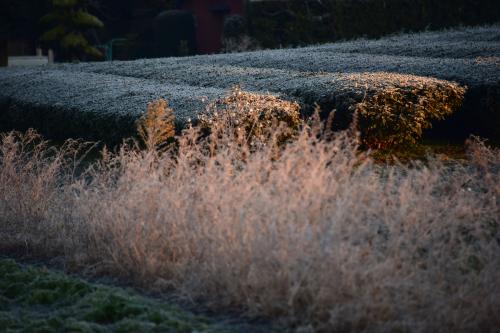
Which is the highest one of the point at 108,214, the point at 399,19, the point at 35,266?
the point at 399,19

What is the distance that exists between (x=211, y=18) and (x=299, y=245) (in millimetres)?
27424

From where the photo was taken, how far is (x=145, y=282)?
19.0 feet

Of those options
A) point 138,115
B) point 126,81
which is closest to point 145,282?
point 138,115

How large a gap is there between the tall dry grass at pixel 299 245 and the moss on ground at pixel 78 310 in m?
0.29

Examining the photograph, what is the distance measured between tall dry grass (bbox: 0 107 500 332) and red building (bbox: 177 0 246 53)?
24.1m

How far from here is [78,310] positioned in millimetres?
5270

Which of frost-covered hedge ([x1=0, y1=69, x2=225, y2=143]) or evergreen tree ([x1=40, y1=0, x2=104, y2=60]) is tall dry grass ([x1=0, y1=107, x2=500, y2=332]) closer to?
frost-covered hedge ([x1=0, y1=69, x2=225, y2=143])

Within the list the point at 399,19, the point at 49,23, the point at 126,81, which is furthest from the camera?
the point at 49,23

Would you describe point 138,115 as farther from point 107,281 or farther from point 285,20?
point 285,20

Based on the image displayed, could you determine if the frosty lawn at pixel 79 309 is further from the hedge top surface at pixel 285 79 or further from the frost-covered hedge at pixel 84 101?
the hedge top surface at pixel 285 79

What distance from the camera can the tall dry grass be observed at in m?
4.73

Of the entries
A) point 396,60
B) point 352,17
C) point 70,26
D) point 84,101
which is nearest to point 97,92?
point 84,101

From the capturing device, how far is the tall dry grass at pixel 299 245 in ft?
15.5

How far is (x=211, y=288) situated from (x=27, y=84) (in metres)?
11.4
